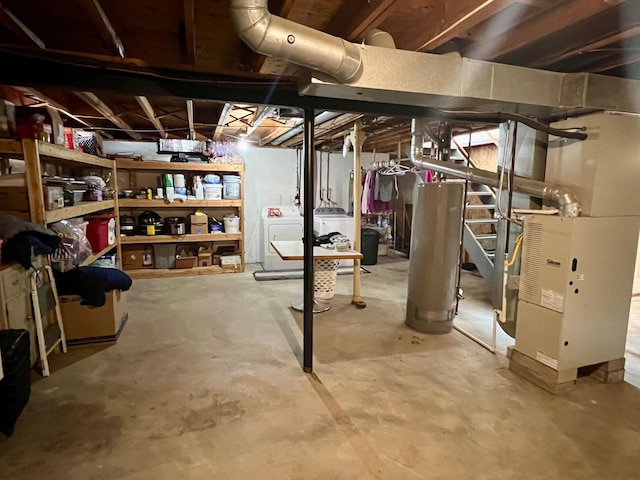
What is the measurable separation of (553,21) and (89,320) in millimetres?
3681

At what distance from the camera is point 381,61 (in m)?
1.89

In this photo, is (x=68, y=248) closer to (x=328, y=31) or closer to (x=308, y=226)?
(x=308, y=226)

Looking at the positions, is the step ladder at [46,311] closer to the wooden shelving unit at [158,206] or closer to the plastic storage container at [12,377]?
the plastic storage container at [12,377]

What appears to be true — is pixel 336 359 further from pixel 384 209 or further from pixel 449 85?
pixel 384 209

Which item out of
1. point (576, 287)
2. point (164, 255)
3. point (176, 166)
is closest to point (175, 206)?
point (176, 166)

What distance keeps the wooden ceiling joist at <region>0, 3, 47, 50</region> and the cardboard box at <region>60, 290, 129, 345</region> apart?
1.87 metres

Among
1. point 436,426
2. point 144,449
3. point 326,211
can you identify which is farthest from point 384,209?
point 144,449

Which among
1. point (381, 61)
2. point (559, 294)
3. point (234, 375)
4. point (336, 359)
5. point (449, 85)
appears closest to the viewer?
point (381, 61)

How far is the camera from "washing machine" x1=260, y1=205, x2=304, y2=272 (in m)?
5.80

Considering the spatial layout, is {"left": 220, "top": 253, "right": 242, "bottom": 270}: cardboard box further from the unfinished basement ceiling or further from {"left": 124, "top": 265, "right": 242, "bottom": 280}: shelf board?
the unfinished basement ceiling

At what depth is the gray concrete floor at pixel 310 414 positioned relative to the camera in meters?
1.83

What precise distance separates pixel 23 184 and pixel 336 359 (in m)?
2.65

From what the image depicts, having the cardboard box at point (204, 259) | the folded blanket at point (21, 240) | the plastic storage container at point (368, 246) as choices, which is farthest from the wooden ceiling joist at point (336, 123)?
the folded blanket at point (21, 240)

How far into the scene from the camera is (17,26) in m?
1.87
